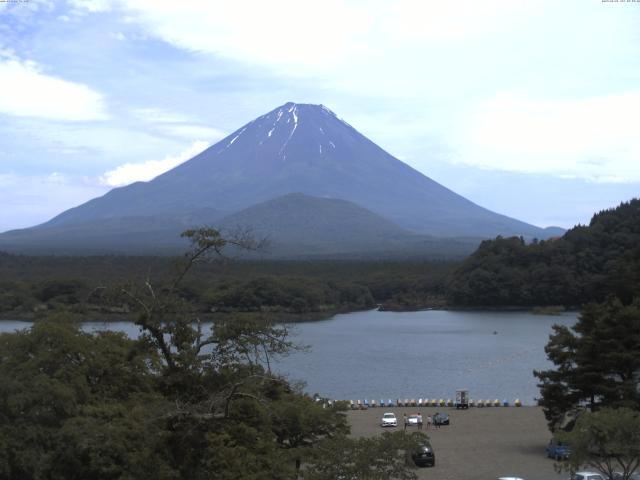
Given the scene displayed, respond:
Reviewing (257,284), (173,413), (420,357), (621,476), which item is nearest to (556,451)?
(621,476)

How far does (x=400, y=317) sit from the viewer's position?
55.1 m

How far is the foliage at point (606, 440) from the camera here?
9969mm

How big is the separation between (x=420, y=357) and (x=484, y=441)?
695 inches

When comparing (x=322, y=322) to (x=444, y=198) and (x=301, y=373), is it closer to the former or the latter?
(x=301, y=373)

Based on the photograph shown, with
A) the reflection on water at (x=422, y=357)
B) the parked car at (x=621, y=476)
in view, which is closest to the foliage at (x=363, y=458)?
the parked car at (x=621, y=476)

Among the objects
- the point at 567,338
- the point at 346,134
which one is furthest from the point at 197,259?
the point at 346,134

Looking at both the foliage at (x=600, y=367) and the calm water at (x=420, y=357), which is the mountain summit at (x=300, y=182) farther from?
the foliage at (x=600, y=367)

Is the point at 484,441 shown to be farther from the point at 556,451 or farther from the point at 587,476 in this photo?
the point at 587,476

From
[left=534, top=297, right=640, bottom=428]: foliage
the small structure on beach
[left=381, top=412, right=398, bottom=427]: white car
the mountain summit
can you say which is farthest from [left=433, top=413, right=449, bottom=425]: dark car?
the mountain summit

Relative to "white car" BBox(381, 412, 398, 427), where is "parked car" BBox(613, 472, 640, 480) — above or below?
above

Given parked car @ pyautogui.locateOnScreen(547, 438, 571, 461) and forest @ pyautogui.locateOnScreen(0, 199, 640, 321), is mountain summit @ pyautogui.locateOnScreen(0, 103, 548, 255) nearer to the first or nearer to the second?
forest @ pyautogui.locateOnScreen(0, 199, 640, 321)

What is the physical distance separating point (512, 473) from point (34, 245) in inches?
4484

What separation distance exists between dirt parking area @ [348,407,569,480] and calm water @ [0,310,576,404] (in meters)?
3.61

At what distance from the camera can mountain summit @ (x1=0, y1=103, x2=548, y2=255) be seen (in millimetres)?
154500
